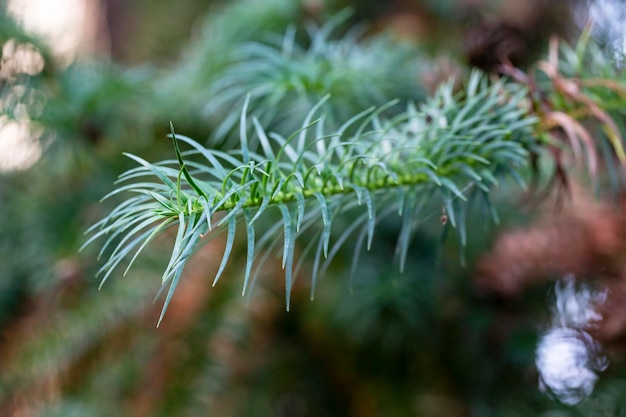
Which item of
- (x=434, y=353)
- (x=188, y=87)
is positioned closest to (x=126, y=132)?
(x=188, y=87)

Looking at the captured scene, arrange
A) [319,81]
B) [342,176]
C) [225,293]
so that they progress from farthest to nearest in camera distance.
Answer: [225,293]
[319,81]
[342,176]

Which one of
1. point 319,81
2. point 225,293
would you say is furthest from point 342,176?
point 225,293

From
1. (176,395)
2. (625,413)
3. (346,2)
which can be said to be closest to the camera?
(625,413)

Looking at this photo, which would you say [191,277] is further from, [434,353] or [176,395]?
[434,353]

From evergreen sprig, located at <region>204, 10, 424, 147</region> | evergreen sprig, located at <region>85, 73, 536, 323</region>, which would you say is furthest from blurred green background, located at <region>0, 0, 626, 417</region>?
evergreen sprig, located at <region>85, 73, 536, 323</region>

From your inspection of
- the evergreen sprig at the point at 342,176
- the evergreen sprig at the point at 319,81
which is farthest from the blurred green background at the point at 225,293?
the evergreen sprig at the point at 342,176

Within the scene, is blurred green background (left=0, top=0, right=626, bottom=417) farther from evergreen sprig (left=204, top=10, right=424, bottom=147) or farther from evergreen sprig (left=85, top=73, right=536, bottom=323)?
evergreen sprig (left=85, top=73, right=536, bottom=323)

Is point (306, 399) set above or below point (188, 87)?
below

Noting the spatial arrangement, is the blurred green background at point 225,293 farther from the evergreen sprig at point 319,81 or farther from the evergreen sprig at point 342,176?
the evergreen sprig at point 342,176

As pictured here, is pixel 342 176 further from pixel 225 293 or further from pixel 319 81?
pixel 225 293
